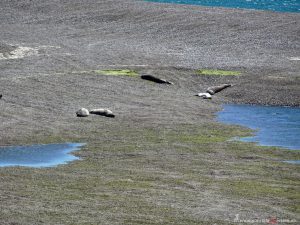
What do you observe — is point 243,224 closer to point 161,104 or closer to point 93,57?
point 161,104

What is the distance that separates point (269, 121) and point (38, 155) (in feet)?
51.6

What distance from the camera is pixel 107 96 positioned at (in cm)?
5262

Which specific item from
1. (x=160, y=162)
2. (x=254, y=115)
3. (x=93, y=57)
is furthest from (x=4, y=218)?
(x=93, y=57)

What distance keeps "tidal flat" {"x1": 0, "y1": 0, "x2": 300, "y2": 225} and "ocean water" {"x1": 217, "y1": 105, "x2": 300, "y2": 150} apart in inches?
42.2

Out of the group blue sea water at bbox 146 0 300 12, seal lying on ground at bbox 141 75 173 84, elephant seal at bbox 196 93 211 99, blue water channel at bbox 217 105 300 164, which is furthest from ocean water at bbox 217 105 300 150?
blue sea water at bbox 146 0 300 12

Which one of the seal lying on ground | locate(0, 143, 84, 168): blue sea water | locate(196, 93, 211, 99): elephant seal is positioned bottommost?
locate(196, 93, 211, 99): elephant seal

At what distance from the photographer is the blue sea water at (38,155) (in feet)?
118

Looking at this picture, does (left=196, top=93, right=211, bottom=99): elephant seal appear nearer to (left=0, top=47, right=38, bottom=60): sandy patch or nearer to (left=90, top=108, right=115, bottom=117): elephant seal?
(left=90, top=108, right=115, bottom=117): elephant seal

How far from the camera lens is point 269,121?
49.1 metres

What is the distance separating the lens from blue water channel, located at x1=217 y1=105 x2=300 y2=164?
141 ft

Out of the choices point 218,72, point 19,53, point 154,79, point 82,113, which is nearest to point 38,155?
point 82,113

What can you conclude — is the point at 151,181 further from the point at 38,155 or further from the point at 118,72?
the point at 118,72

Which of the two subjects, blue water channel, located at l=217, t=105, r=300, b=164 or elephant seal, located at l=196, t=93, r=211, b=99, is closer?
blue water channel, located at l=217, t=105, r=300, b=164

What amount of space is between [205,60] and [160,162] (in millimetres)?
30749
